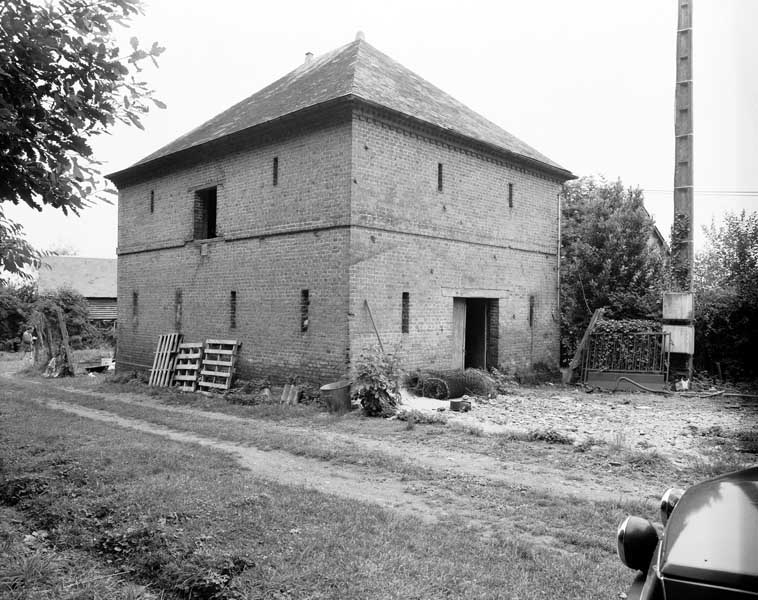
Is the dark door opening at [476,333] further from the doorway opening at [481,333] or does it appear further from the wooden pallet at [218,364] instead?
the wooden pallet at [218,364]

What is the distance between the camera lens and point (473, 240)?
16062mm

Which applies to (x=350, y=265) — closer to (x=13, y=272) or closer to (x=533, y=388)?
(x=533, y=388)

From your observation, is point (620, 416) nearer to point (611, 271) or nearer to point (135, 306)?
point (611, 271)

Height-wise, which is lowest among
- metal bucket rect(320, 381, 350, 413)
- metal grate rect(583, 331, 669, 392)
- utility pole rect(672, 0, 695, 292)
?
metal bucket rect(320, 381, 350, 413)

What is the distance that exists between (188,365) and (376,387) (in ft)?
23.5

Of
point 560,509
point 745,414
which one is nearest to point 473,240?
point 745,414

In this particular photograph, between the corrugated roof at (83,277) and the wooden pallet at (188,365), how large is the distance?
87.0 ft

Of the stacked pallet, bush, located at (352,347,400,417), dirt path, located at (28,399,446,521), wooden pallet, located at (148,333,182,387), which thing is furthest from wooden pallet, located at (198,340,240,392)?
dirt path, located at (28,399,446,521)

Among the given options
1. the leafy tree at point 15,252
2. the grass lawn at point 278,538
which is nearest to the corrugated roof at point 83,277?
the grass lawn at point 278,538

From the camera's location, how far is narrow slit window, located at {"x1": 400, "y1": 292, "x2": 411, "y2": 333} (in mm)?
14228

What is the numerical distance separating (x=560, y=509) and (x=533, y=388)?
437 inches

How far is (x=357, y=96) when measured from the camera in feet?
42.0

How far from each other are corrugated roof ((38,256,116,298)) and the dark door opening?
31673mm

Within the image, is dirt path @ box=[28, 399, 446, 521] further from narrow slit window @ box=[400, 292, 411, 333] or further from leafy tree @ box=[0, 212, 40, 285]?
narrow slit window @ box=[400, 292, 411, 333]
